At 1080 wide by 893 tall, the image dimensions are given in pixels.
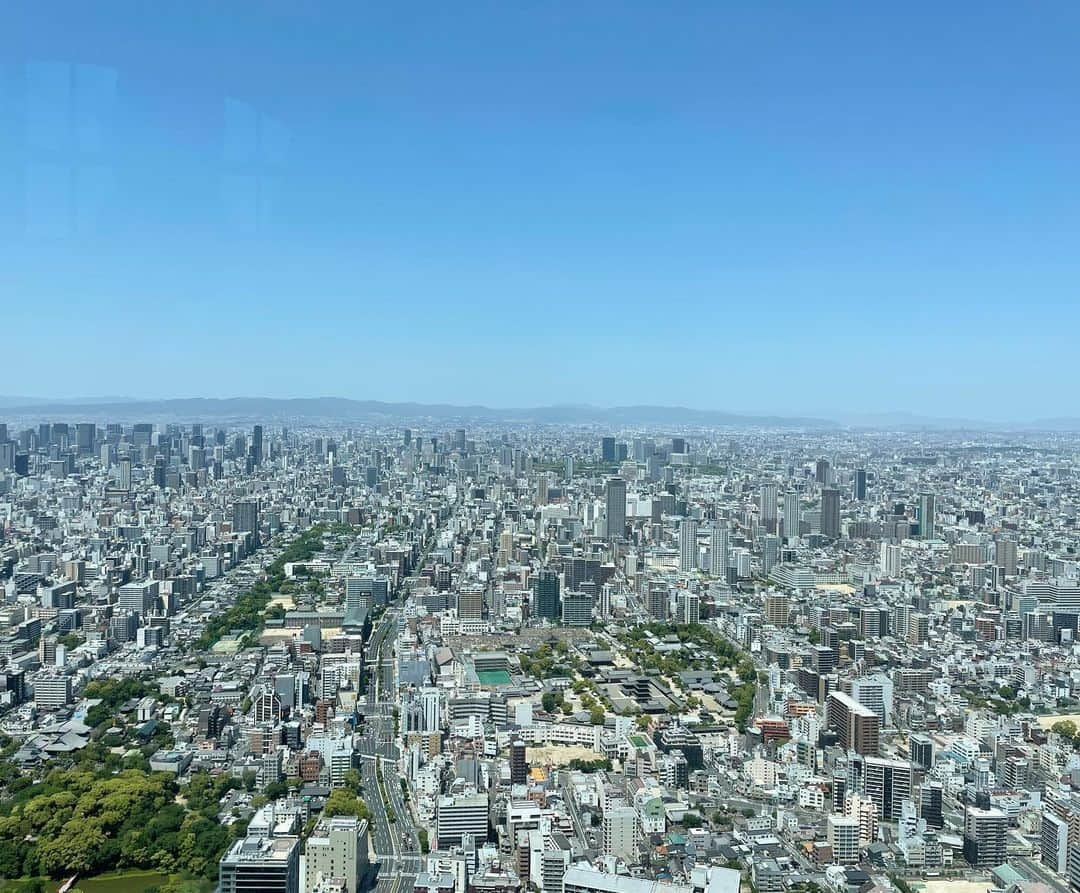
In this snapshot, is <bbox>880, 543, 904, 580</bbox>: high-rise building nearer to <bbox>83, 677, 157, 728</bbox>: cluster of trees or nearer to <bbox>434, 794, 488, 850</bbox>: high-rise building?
<bbox>83, 677, 157, 728</bbox>: cluster of trees

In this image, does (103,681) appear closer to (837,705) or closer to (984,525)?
(837,705)

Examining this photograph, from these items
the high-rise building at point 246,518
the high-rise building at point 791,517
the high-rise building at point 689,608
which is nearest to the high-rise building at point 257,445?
the high-rise building at point 246,518

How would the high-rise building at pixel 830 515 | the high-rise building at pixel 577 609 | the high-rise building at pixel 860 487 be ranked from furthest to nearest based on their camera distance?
the high-rise building at pixel 860 487
the high-rise building at pixel 830 515
the high-rise building at pixel 577 609

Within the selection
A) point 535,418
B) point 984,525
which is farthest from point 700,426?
point 984,525

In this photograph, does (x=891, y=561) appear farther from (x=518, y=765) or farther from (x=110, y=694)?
(x=110, y=694)

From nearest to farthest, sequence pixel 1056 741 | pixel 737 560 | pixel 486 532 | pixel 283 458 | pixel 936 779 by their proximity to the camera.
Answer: pixel 936 779 → pixel 1056 741 → pixel 737 560 → pixel 486 532 → pixel 283 458

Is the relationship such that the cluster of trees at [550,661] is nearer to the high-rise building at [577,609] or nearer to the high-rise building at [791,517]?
the high-rise building at [577,609]
